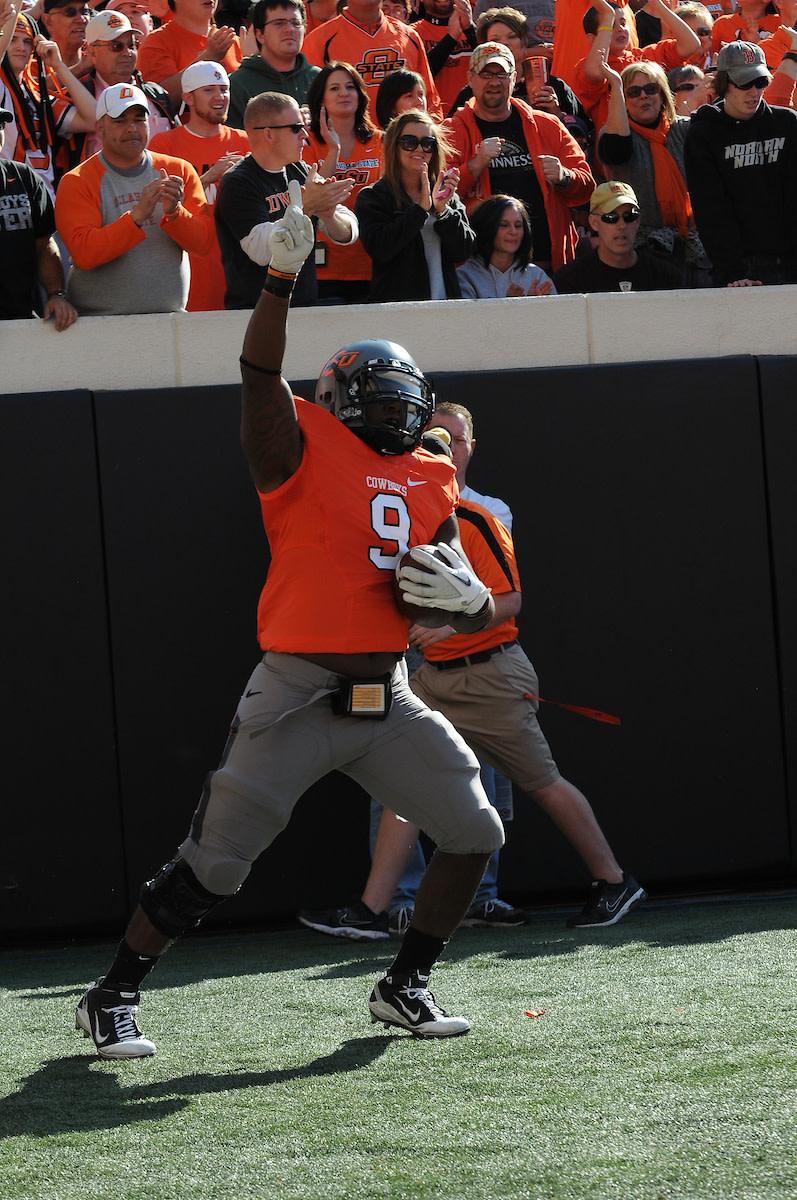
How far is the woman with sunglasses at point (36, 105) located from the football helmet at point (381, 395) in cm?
393

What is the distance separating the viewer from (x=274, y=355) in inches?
129

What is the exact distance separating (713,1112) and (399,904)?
2.76m

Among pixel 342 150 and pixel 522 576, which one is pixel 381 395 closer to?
pixel 522 576

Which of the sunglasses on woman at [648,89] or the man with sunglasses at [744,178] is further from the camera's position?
the sunglasses on woman at [648,89]

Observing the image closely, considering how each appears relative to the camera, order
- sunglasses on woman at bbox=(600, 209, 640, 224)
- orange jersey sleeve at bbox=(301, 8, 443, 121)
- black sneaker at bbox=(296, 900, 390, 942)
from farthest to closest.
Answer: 1. orange jersey sleeve at bbox=(301, 8, 443, 121)
2. sunglasses on woman at bbox=(600, 209, 640, 224)
3. black sneaker at bbox=(296, 900, 390, 942)

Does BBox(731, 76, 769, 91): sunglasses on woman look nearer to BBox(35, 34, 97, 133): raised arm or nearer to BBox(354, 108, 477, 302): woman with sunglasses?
BBox(354, 108, 477, 302): woman with sunglasses

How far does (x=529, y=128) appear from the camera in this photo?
7.23m

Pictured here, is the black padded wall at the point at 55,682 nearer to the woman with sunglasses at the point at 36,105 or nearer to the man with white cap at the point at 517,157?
the woman with sunglasses at the point at 36,105

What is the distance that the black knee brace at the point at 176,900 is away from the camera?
340 centimetres

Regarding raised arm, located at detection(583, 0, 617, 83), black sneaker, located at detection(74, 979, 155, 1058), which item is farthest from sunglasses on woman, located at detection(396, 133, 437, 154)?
black sneaker, located at detection(74, 979, 155, 1058)

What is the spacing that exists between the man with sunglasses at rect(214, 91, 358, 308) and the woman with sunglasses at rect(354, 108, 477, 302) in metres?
0.30

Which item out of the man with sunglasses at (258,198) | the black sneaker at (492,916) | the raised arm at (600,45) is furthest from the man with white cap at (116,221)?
the raised arm at (600,45)

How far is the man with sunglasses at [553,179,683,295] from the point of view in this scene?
672cm

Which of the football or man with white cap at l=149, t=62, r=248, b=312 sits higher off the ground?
man with white cap at l=149, t=62, r=248, b=312
